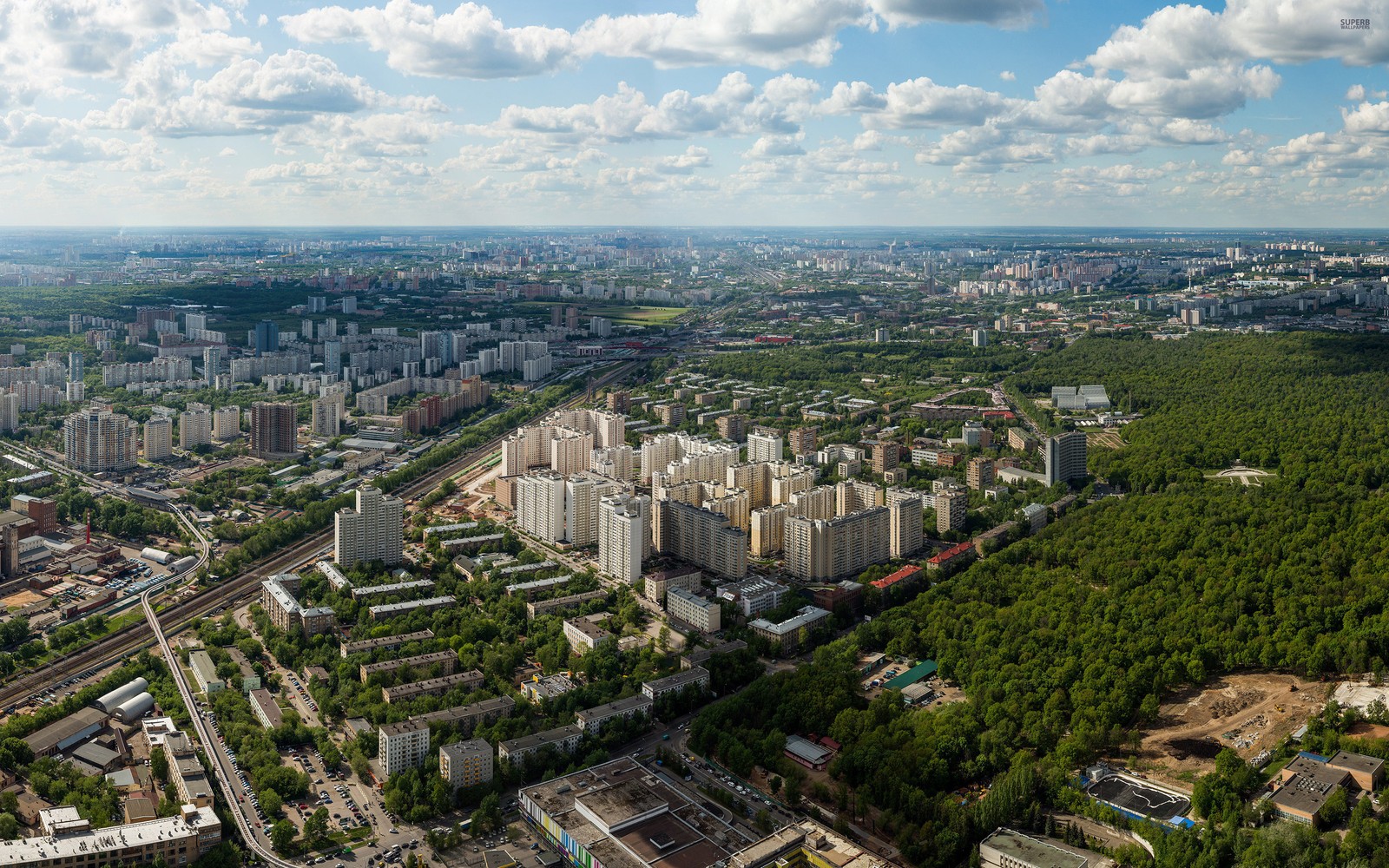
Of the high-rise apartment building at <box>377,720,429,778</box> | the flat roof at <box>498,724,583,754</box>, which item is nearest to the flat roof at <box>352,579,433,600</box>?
the high-rise apartment building at <box>377,720,429,778</box>

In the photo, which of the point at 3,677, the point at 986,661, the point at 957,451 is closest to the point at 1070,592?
the point at 986,661

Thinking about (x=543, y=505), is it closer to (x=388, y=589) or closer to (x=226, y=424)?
(x=388, y=589)

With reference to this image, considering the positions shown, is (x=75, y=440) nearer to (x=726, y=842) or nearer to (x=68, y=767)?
(x=68, y=767)

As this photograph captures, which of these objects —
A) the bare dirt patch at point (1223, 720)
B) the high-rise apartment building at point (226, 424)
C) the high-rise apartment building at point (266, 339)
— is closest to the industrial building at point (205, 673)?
the bare dirt patch at point (1223, 720)

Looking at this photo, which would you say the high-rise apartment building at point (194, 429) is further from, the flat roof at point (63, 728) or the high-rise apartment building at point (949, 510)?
the high-rise apartment building at point (949, 510)

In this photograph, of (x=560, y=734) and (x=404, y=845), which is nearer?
(x=404, y=845)

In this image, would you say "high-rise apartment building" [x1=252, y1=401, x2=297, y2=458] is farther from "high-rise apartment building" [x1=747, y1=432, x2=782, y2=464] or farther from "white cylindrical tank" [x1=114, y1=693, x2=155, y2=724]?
"white cylindrical tank" [x1=114, y1=693, x2=155, y2=724]
